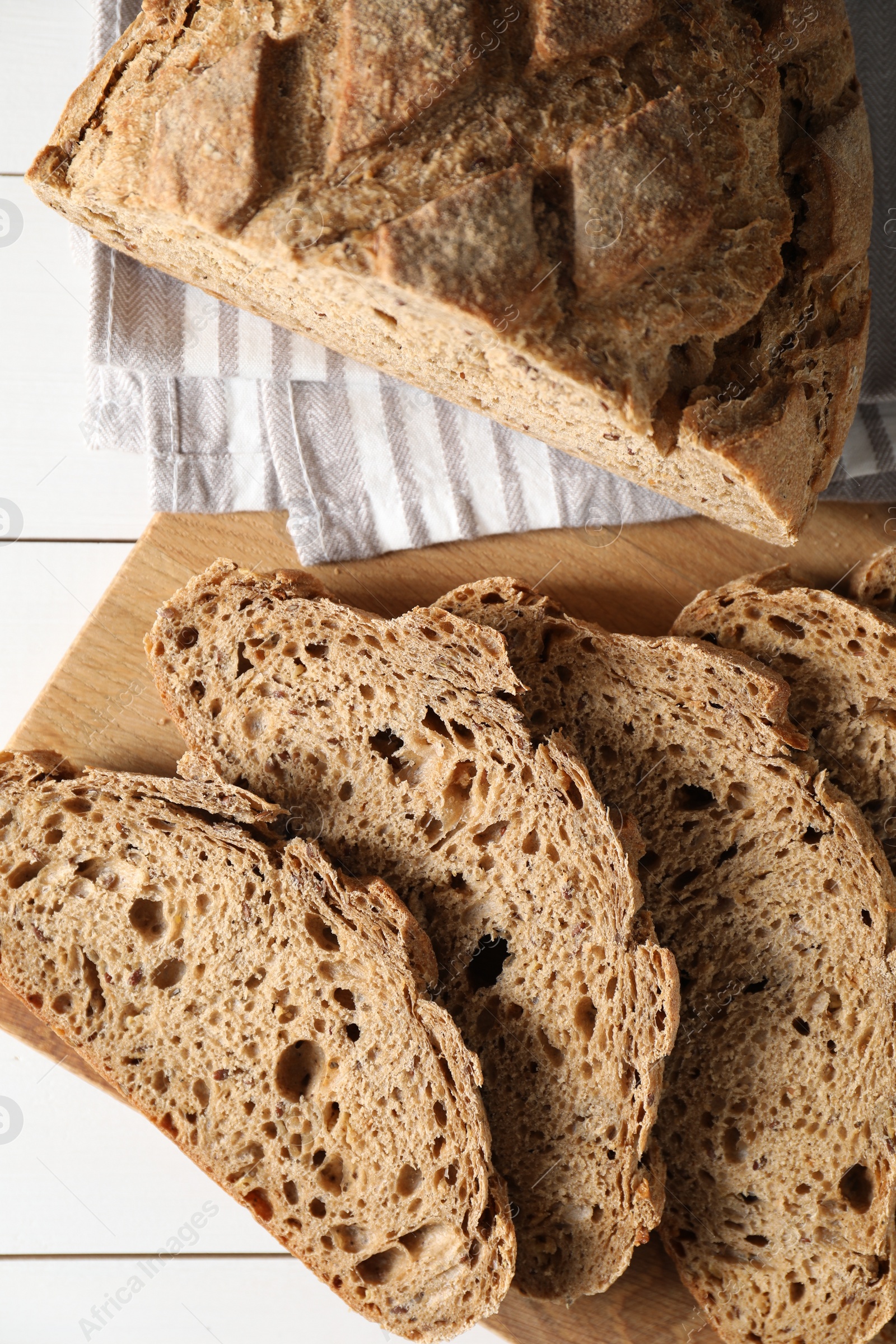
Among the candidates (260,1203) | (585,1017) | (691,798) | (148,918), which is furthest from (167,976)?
(691,798)

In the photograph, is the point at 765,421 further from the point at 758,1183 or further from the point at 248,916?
the point at 758,1183

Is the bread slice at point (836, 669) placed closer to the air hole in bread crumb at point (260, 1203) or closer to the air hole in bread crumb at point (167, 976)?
the air hole in bread crumb at point (167, 976)

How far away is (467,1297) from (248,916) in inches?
44.9

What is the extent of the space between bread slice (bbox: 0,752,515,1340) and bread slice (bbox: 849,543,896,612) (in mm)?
1605

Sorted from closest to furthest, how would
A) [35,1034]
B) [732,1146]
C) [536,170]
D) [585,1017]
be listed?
[536,170]
[585,1017]
[732,1146]
[35,1034]

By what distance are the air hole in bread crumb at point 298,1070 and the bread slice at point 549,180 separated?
71.5 inches

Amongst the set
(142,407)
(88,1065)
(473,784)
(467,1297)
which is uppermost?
(142,407)

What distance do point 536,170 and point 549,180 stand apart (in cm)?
3

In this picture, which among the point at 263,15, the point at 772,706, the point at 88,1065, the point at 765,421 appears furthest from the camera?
the point at 88,1065

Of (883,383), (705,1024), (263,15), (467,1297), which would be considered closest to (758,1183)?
(705,1024)

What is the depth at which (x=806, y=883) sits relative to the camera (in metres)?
2.82

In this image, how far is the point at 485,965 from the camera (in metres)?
2.92

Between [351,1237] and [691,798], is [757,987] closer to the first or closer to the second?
[691,798]

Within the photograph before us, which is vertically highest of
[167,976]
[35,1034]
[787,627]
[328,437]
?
[328,437]
